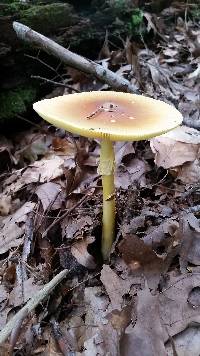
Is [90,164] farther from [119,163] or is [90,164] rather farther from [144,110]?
[144,110]

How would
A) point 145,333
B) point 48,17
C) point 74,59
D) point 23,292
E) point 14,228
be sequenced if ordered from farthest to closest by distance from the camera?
point 48,17 → point 74,59 → point 14,228 → point 23,292 → point 145,333

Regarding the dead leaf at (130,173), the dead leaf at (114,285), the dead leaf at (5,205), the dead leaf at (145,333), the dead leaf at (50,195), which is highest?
the dead leaf at (145,333)

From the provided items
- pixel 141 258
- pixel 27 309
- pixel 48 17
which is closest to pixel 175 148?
pixel 141 258

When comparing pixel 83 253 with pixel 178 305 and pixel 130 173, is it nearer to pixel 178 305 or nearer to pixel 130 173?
pixel 178 305

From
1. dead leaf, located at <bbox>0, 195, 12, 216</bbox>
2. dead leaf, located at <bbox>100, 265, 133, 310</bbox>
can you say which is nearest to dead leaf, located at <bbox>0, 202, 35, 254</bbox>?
dead leaf, located at <bbox>0, 195, 12, 216</bbox>

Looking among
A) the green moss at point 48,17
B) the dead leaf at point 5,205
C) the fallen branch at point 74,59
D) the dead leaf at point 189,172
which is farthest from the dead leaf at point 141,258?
the green moss at point 48,17

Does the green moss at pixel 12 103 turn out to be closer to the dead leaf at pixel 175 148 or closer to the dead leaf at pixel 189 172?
the dead leaf at pixel 175 148
